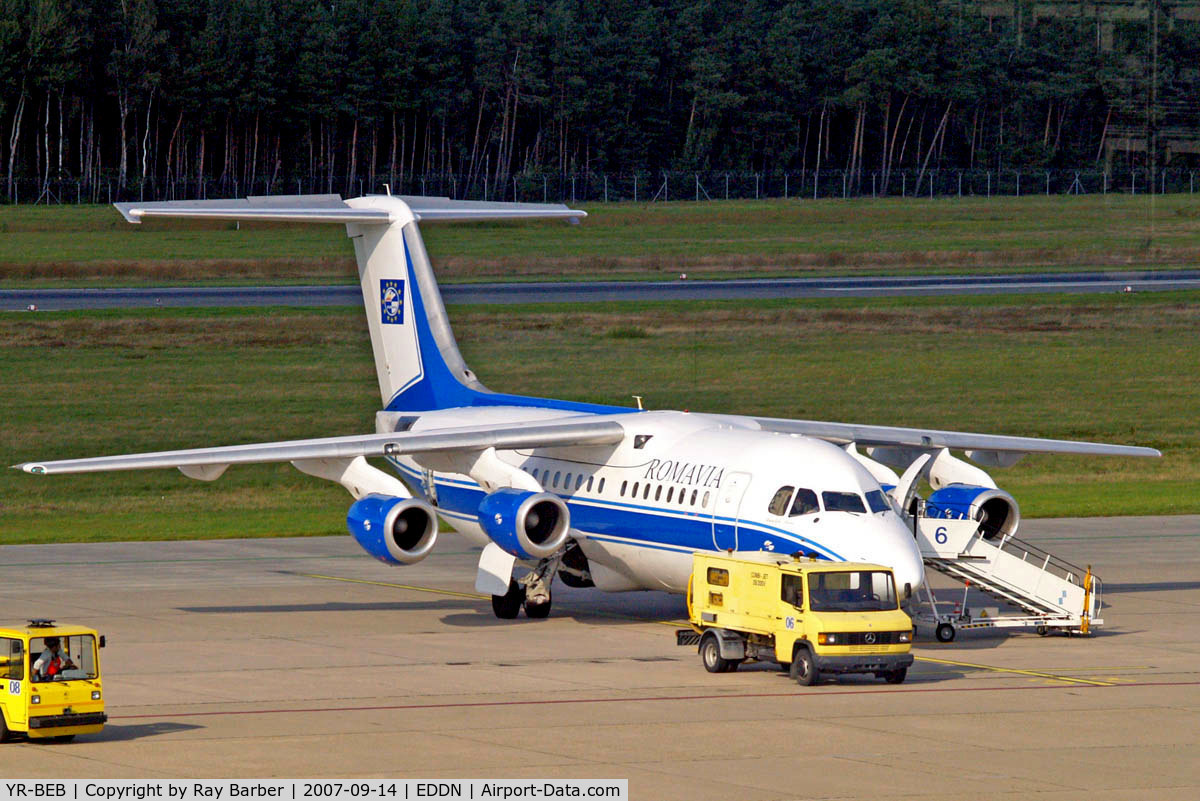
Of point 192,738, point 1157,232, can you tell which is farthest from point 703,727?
point 1157,232

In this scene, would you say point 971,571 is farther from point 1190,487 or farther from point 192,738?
point 1190,487

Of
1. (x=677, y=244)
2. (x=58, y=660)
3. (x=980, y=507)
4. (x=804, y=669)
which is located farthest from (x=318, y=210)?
(x=677, y=244)

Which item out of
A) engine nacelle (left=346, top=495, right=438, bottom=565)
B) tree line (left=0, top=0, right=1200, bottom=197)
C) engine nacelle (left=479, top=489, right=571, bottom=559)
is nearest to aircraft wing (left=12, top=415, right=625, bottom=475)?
engine nacelle (left=346, top=495, right=438, bottom=565)

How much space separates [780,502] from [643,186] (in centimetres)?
10014

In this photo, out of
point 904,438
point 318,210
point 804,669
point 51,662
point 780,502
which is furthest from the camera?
point 318,210

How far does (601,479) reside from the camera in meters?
27.7

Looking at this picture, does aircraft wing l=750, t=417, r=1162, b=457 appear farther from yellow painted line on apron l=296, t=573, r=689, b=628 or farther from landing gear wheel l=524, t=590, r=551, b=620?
landing gear wheel l=524, t=590, r=551, b=620

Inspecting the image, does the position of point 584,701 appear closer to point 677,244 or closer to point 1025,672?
point 1025,672

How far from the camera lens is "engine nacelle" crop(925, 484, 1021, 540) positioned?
90.5ft

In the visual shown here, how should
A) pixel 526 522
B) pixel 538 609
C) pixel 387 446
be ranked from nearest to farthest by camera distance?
1. pixel 526 522
2. pixel 387 446
3. pixel 538 609

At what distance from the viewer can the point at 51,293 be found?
247 ft

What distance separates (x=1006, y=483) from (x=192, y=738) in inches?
1409

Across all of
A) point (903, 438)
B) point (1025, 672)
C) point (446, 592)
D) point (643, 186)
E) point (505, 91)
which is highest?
point (505, 91)

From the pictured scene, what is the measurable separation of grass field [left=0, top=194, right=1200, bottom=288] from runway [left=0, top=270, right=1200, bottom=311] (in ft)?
17.1
